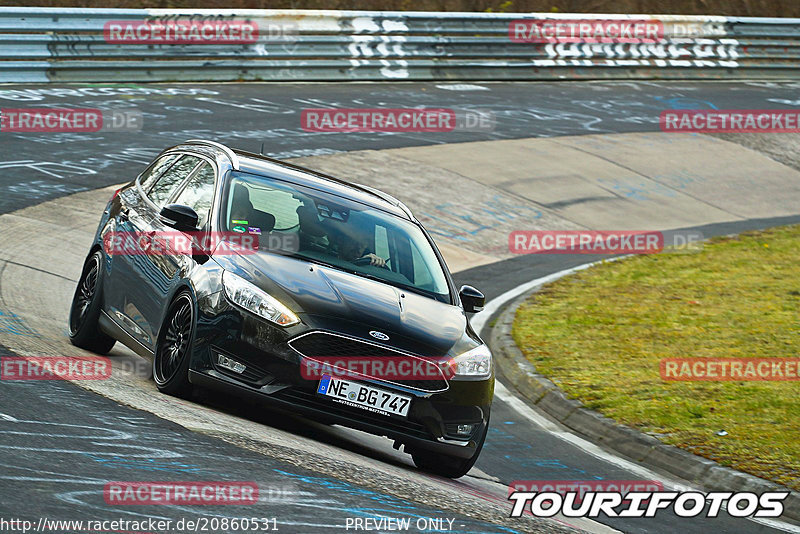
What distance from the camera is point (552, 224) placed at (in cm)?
1803

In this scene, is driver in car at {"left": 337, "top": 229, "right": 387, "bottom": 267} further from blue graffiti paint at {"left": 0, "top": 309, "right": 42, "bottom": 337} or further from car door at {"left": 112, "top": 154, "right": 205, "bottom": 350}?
blue graffiti paint at {"left": 0, "top": 309, "right": 42, "bottom": 337}

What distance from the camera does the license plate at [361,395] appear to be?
6.87 meters

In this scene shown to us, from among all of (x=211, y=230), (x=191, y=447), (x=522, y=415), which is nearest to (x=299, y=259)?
(x=211, y=230)

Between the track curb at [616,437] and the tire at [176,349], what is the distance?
3679 millimetres

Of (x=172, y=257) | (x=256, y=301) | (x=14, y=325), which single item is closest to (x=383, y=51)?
(x=14, y=325)

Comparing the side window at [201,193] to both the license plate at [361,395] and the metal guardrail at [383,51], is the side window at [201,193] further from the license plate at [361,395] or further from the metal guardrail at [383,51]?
the metal guardrail at [383,51]

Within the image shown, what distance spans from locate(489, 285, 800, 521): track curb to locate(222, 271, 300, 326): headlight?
3.39 metres

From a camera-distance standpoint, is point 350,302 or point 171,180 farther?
point 171,180

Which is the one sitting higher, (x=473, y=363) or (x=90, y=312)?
(x=473, y=363)

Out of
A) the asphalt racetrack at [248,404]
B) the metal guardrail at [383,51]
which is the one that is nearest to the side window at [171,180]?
the asphalt racetrack at [248,404]

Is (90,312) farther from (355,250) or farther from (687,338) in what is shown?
(687,338)

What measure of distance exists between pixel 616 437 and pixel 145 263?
3932mm

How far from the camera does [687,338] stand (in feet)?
40.1

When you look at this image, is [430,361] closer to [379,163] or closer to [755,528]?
[755,528]
